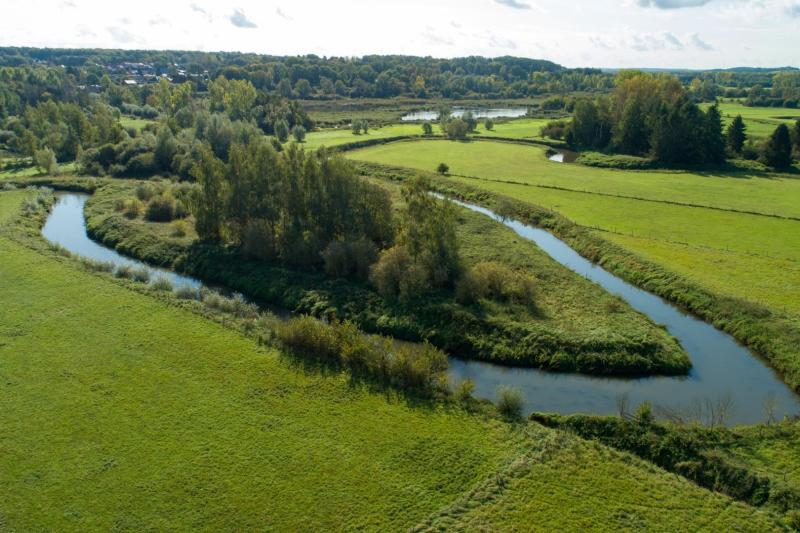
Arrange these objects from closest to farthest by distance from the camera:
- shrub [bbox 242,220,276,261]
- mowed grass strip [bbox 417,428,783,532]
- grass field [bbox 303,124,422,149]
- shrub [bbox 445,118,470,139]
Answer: mowed grass strip [bbox 417,428,783,532] → shrub [bbox 242,220,276,261] → grass field [bbox 303,124,422,149] → shrub [bbox 445,118,470,139]

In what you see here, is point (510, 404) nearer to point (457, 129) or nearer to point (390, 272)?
point (390, 272)

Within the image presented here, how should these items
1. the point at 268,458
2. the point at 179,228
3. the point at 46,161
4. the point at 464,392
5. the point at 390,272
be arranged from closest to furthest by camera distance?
the point at 268,458 → the point at 464,392 → the point at 390,272 → the point at 179,228 → the point at 46,161

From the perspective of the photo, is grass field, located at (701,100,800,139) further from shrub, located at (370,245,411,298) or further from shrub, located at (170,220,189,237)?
shrub, located at (170,220,189,237)

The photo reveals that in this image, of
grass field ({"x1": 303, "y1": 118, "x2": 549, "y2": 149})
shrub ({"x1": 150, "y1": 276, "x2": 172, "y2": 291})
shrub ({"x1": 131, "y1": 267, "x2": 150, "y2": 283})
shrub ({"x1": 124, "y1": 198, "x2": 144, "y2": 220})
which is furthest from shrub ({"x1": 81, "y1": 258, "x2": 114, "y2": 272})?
grass field ({"x1": 303, "y1": 118, "x2": 549, "y2": 149})

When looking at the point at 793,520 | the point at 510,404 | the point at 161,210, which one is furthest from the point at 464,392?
the point at 161,210

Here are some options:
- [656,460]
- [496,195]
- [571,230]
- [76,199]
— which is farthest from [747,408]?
[76,199]

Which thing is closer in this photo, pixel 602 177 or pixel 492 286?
pixel 492 286
